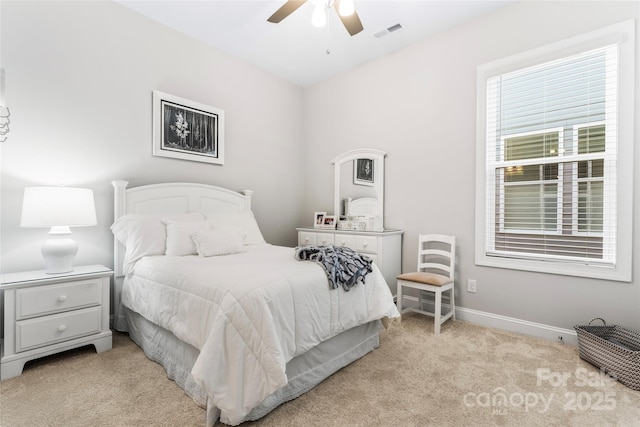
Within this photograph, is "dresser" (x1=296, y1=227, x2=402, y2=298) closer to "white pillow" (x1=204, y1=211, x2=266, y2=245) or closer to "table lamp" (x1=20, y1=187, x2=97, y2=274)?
"white pillow" (x1=204, y1=211, x2=266, y2=245)

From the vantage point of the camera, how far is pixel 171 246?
2596 millimetres

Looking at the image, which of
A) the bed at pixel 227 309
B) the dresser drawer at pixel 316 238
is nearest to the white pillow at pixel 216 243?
the bed at pixel 227 309

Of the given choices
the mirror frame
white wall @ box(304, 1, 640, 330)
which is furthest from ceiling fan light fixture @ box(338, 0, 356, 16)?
the mirror frame

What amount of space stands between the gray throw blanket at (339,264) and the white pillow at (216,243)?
2.33ft

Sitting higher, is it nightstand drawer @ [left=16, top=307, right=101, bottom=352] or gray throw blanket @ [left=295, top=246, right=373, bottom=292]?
gray throw blanket @ [left=295, top=246, right=373, bottom=292]

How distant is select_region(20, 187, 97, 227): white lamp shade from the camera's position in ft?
6.89

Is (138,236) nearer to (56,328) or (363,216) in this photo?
(56,328)

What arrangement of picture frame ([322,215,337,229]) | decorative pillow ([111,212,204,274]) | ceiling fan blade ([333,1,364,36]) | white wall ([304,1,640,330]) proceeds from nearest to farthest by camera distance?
ceiling fan blade ([333,1,364,36]) < white wall ([304,1,640,330]) < decorative pillow ([111,212,204,274]) < picture frame ([322,215,337,229])

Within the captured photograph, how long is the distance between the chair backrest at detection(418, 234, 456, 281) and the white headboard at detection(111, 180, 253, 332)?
2.08 m

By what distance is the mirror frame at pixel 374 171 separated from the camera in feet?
12.1

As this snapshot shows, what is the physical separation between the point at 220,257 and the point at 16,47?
7.25ft

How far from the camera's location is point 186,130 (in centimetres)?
333

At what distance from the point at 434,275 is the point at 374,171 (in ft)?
4.68

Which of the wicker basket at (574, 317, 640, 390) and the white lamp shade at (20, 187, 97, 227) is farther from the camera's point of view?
Result: the white lamp shade at (20, 187, 97, 227)
